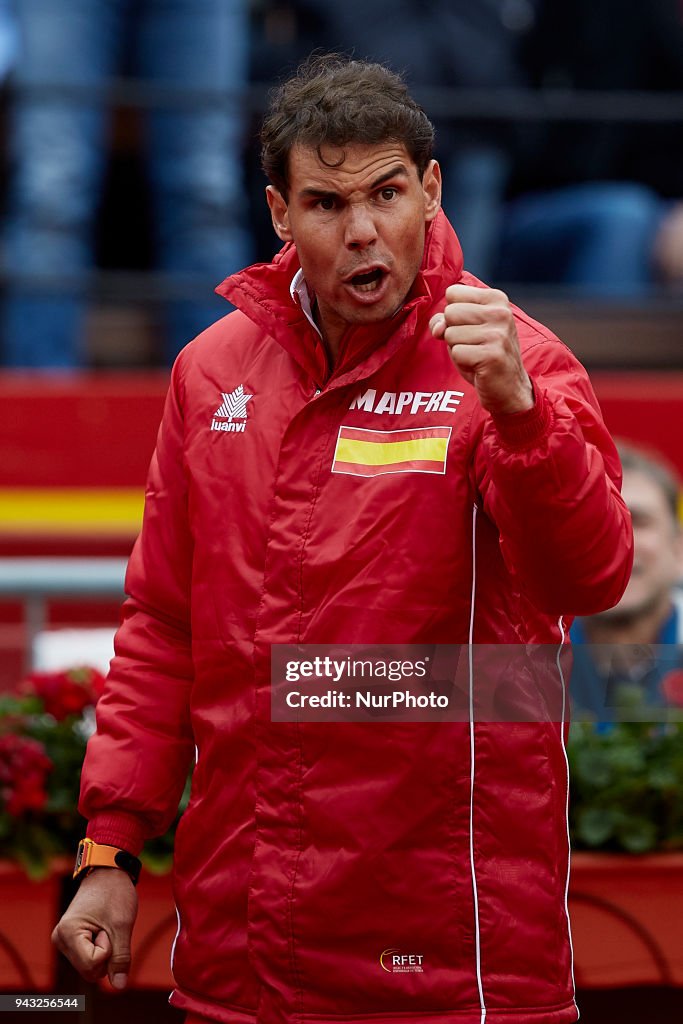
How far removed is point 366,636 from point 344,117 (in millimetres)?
655

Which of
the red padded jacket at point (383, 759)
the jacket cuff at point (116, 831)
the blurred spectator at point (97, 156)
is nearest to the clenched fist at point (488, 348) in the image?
the red padded jacket at point (383, 759)

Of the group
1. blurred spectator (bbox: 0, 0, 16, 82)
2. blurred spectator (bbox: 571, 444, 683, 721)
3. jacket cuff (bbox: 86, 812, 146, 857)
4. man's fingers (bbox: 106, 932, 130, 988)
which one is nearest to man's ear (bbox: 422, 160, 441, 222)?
jacket cuff (bbox: 86, 812, 146, 857)

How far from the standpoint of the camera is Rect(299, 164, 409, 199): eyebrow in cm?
206

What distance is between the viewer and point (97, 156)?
507 centimetres

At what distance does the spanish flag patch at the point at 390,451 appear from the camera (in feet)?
6.57

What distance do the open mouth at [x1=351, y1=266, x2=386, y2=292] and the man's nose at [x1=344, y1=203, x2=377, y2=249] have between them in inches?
1.6

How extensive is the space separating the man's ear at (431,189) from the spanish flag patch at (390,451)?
306mm

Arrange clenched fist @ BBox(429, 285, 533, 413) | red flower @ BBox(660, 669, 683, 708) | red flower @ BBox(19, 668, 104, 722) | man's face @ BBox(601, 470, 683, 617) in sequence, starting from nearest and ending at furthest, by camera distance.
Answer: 1. clenched fist @ BBox(429, 285, 533, 413)
2. red flower @ BBox(19, 668, 104, 722)
3. red flower @ BBox(660, 669, 683, 708)
4. man's face @ BBox(601, 470, 683, 617)

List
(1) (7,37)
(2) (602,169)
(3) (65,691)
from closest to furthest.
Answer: (3) (65,691)
(1) (7,37)
(2) (602,169)

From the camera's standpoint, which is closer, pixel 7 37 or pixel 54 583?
pixel 54 583

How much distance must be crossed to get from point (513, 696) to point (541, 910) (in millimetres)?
267

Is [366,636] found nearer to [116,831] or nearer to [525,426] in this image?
[525,426]

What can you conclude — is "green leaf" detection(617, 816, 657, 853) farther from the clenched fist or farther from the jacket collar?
the clenched fist

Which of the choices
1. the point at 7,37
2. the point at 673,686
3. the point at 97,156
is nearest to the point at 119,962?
the point at 673,686
